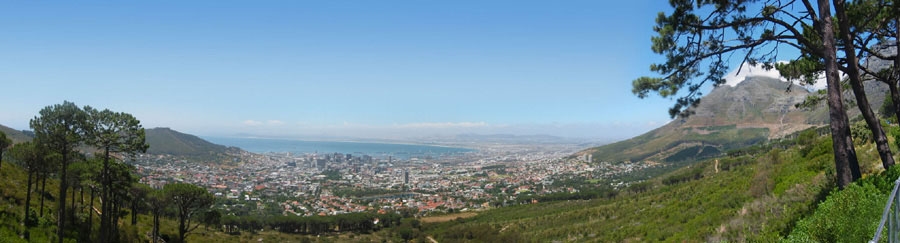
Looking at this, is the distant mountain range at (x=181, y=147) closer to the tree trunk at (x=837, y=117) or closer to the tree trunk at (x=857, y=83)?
the tree trunk at (x=837, y=117)

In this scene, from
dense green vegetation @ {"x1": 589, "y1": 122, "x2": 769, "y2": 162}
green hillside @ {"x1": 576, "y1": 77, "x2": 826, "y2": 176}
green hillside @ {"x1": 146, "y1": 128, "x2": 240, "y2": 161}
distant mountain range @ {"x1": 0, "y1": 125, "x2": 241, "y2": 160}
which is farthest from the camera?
dense green vegetation @ {"x1": 589, "y1": 122, "x2": 769, "y2": 162}

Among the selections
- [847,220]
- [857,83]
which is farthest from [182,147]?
[847,220]

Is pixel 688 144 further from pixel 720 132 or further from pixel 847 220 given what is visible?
pixel 847 220

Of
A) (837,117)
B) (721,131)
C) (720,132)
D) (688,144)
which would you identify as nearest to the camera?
(837,117)

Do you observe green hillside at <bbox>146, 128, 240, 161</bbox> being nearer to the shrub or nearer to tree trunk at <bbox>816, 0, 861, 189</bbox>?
tree trunk at <bbox>816, 0, 861, 189</bbox>

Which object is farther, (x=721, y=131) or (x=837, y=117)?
(x=721, y=131)

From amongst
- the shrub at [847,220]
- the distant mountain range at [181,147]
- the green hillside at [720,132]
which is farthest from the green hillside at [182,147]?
the shrub at [847,220]

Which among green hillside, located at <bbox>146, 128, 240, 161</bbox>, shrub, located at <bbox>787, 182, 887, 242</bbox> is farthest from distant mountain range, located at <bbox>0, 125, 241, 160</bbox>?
shrub, located at <bbox>787, 182, 887, 242</bbox>
